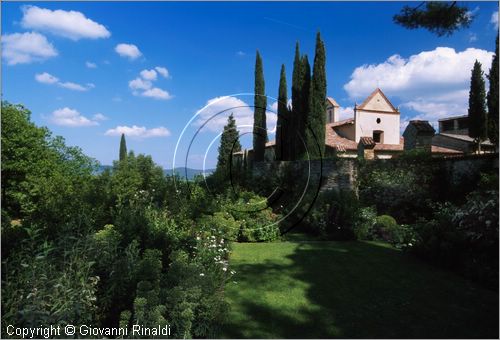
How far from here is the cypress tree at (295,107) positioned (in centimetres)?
1988

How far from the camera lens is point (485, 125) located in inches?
995

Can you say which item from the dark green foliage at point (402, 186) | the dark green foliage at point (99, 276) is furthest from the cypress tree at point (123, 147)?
Answer: the dark green foliage at point (99, 276)

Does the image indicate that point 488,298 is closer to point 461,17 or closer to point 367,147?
point 461,17

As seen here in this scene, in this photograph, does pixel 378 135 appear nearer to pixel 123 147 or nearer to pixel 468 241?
pixel 123 147

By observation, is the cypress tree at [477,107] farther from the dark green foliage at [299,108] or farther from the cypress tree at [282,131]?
the cypress tree at [282,131]

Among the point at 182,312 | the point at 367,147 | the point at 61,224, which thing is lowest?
the point at 182,312

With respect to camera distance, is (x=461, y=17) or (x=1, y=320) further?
(x=461, y=17)

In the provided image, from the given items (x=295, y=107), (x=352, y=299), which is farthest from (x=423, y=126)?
(x=352, y=299)

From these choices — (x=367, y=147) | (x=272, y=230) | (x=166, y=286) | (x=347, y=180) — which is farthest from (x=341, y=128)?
(x=166, y=286)

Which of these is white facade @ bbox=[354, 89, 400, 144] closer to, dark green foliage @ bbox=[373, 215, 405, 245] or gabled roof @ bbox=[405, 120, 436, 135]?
gabled roof @ bbox=[405, 120, 436, 135]

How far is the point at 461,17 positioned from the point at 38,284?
286 inches

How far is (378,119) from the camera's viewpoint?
3419 cm

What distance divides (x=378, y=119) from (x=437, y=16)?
29602mm

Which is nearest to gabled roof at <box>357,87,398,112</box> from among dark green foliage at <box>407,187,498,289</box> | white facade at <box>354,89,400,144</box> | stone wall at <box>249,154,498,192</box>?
white facade at <box>354,89,400,144</box>
